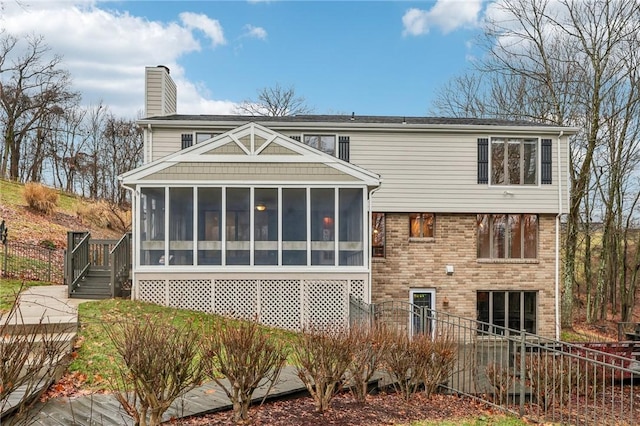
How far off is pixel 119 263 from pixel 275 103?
22507 millimetres

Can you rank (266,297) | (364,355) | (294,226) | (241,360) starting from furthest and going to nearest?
(294,226)
(266,297)
(364,355)
(241,360)

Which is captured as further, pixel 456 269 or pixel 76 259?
pixel 456 269

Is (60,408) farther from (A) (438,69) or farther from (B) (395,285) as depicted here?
(A) (438,69)

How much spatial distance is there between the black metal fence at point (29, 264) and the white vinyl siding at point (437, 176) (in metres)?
10.5

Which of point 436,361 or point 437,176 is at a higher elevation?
point 437,176

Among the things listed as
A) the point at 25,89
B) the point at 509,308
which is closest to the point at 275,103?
the point at 25,89

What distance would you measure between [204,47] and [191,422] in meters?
19.1

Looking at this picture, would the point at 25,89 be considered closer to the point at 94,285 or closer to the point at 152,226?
the point at 94,285

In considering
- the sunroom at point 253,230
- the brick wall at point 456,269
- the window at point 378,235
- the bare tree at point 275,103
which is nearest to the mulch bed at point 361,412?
the sunroom at point 253,230

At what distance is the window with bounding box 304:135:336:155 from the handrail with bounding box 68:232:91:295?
22.9ft

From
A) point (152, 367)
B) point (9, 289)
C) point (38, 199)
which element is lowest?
point (9, 289)

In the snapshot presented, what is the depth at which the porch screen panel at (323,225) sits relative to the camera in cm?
1234

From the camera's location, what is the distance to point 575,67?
67.6 feet

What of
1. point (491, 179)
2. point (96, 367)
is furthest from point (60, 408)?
point (491, 179)
